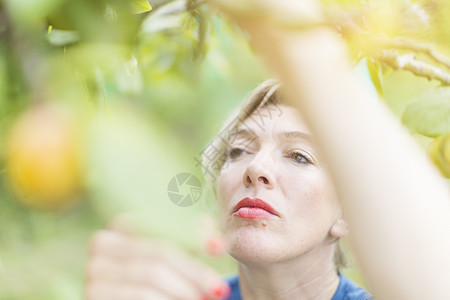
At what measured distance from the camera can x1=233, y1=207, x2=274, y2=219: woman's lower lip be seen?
0.85 m

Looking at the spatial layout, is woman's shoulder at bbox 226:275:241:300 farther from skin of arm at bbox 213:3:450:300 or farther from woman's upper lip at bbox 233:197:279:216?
skin of arm at bbox 213:3:450:300

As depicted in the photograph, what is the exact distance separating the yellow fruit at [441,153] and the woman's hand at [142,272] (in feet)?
1.57

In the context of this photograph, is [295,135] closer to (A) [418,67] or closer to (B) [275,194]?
(B) [275,194]

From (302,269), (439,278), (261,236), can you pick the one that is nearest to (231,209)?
(261,236)

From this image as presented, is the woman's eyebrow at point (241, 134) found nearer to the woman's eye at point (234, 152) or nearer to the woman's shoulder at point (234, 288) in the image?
the woman's eye at point (234, 152)

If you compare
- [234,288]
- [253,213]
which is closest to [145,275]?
[253,213]


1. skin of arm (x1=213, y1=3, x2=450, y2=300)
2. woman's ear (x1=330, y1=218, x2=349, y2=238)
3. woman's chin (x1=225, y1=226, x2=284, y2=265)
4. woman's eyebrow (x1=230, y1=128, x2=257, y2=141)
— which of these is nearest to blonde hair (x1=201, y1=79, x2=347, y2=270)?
woman's eyebrow (x1=230, y1=128, x2=257, y2=141)

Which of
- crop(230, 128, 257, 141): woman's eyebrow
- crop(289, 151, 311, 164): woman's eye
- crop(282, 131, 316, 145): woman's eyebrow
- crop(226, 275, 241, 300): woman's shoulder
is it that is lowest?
crop(226, 275, 241, 300): woman's shoulder

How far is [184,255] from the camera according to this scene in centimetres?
25

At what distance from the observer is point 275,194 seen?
867mm

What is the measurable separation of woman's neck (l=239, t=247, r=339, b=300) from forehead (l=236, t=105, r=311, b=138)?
0.77 ft

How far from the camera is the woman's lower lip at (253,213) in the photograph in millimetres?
848

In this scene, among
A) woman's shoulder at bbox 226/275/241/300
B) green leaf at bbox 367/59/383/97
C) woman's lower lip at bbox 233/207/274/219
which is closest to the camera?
green leaf at bbox 367/59/383/97

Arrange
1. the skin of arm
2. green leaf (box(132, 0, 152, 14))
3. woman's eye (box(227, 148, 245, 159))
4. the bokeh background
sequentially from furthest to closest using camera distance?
1. woman's eye (box(227, 148, 245, 159))
2. green leaf (box(132, 0, 152, 14))
3. the skin of arm
4. the bokeh background
